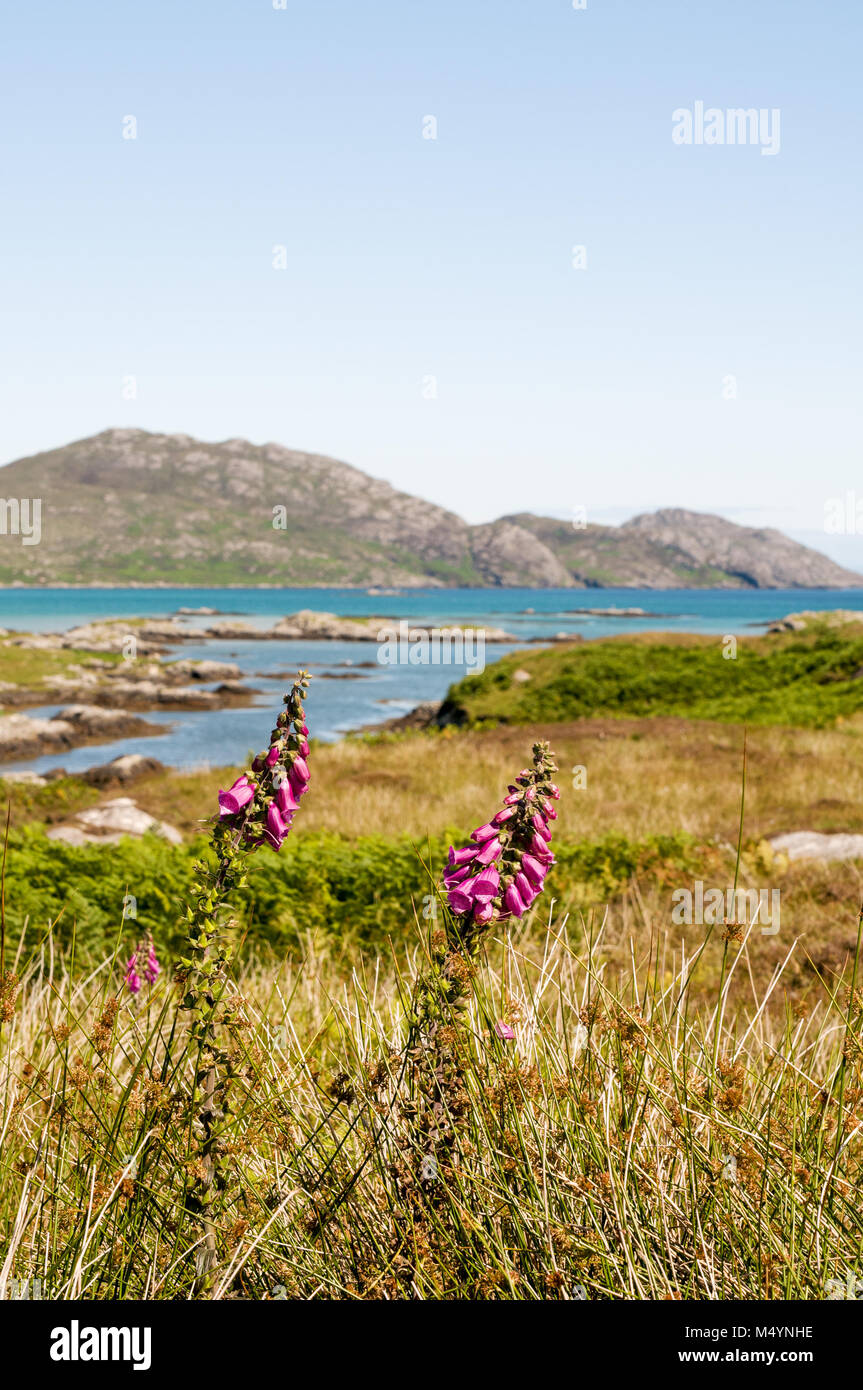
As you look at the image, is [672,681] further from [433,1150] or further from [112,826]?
[433,1150]

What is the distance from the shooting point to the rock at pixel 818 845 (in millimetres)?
10656

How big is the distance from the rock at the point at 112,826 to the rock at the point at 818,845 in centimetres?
811

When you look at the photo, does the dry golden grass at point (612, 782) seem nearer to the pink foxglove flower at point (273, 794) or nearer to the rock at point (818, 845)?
the rock at point (818, 845)

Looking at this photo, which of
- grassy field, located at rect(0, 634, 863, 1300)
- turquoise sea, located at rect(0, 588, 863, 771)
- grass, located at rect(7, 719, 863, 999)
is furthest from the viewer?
turquoise sea, located at rect(0, 588, 863, 771)

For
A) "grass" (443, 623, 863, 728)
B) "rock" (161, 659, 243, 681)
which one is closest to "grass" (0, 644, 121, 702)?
"rock" (161, 659, 243, 681)

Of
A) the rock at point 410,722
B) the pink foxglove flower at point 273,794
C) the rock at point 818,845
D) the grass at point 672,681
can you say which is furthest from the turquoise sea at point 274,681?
the pink foxglove flower at point 273,794

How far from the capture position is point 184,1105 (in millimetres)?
2385

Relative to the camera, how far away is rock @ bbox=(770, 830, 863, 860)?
10.7 metres

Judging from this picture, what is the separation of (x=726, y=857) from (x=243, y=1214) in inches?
330

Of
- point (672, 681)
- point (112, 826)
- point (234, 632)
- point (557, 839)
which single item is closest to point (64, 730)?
point (112, 826)

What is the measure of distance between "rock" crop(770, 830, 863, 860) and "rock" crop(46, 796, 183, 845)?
8112mm

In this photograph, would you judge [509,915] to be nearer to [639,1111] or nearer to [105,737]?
[639,1111]

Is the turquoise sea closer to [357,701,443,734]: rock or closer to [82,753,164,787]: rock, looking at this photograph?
[357,701,443,734]: rock
